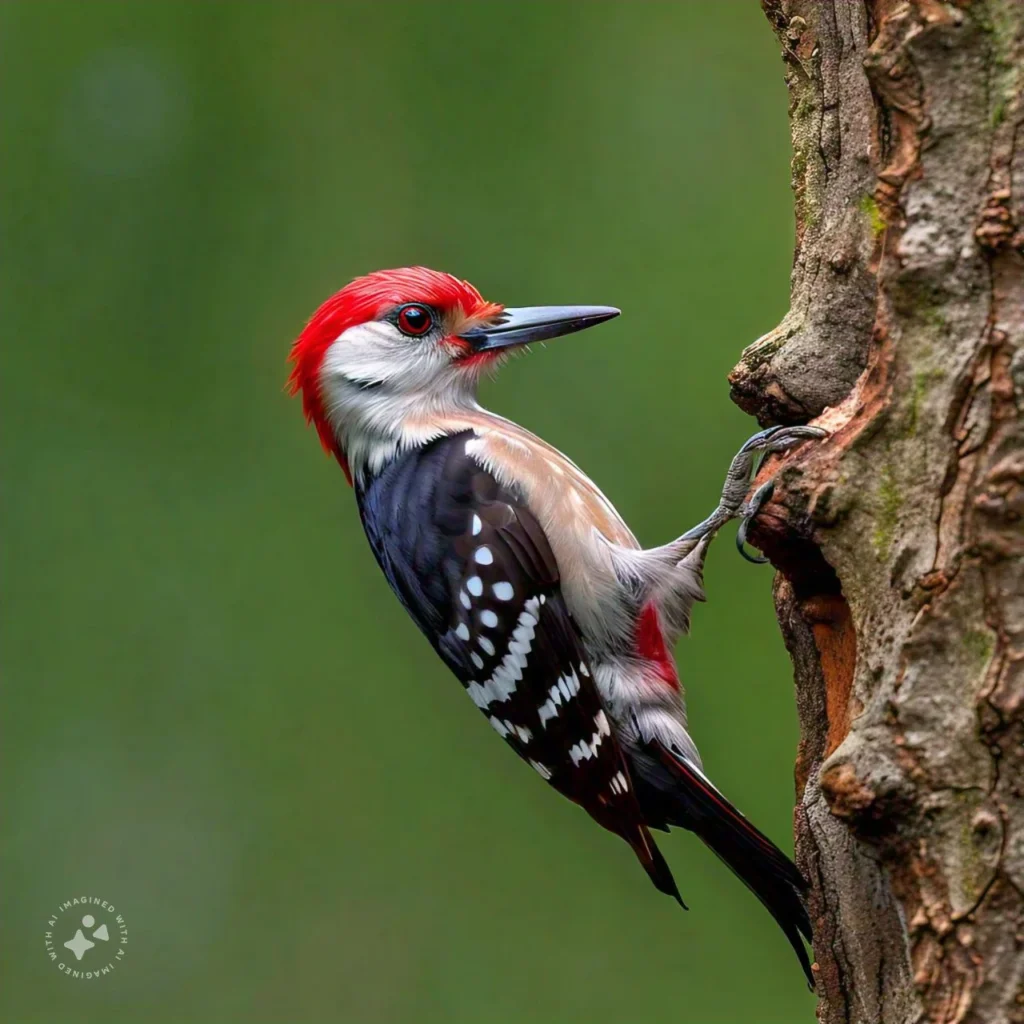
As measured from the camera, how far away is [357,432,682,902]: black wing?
254 cm

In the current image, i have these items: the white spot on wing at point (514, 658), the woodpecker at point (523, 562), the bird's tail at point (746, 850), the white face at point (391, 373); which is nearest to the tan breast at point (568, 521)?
the woodpecker at point (523, 562)

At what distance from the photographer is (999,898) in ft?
4.83

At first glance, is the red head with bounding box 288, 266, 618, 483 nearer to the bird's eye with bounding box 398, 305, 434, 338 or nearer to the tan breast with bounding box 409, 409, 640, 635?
the bird's eye with bounding box 398, 305, 434, 338

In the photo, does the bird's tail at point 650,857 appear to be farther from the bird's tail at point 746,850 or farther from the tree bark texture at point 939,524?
the tree bark texture at point 939,524

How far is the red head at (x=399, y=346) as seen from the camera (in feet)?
9.75

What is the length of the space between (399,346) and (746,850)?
55.2 inches

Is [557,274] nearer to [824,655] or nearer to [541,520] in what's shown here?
[541,520]

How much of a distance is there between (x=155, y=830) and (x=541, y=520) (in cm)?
269

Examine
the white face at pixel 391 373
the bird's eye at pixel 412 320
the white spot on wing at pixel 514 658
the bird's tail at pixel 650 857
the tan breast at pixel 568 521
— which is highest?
the bird's eye at pixel 412 320

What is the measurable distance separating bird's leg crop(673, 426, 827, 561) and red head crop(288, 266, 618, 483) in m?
0.62

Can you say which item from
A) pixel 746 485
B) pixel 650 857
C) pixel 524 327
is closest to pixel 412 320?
pixel 524 327

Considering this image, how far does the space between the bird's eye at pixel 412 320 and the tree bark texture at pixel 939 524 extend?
4.53 ft

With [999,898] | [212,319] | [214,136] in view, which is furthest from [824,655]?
[214,136]

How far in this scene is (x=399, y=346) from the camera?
9.82 ft
